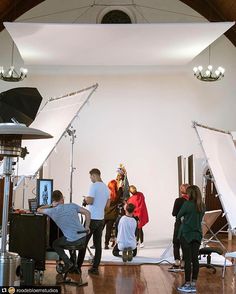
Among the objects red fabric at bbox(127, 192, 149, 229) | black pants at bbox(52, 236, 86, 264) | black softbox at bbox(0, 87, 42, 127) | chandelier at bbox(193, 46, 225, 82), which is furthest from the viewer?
chandelier at bbox(193, 46, 225, 82)

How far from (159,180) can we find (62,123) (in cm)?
731

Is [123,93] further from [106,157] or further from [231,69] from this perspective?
[231,69]

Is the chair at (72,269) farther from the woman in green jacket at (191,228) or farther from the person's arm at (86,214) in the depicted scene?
the woman in green jacket at (191,228)

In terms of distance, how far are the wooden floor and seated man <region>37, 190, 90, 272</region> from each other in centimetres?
46

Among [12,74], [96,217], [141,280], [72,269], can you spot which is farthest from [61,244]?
[12,74]

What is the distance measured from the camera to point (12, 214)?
587cm

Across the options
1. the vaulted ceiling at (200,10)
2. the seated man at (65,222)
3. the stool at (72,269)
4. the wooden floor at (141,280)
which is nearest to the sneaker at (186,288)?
the wooden floor at (141,280)

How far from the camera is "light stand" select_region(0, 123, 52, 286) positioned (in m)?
2.89

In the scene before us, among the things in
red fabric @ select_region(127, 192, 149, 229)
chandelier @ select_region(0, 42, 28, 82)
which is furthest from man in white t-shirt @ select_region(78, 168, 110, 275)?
chandelier @ select_region(0, 42, 28, 82)

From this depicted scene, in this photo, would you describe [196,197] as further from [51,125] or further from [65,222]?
[51,125]

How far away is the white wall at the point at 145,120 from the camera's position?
1338 centimetres

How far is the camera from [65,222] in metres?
5.99

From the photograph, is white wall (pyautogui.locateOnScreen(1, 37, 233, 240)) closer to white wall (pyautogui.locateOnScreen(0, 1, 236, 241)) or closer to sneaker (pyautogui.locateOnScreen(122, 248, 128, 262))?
white wall (pyautogui.locateOnScreen(0, 1, 236, 241))

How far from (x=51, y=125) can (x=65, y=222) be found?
1.29 metres
